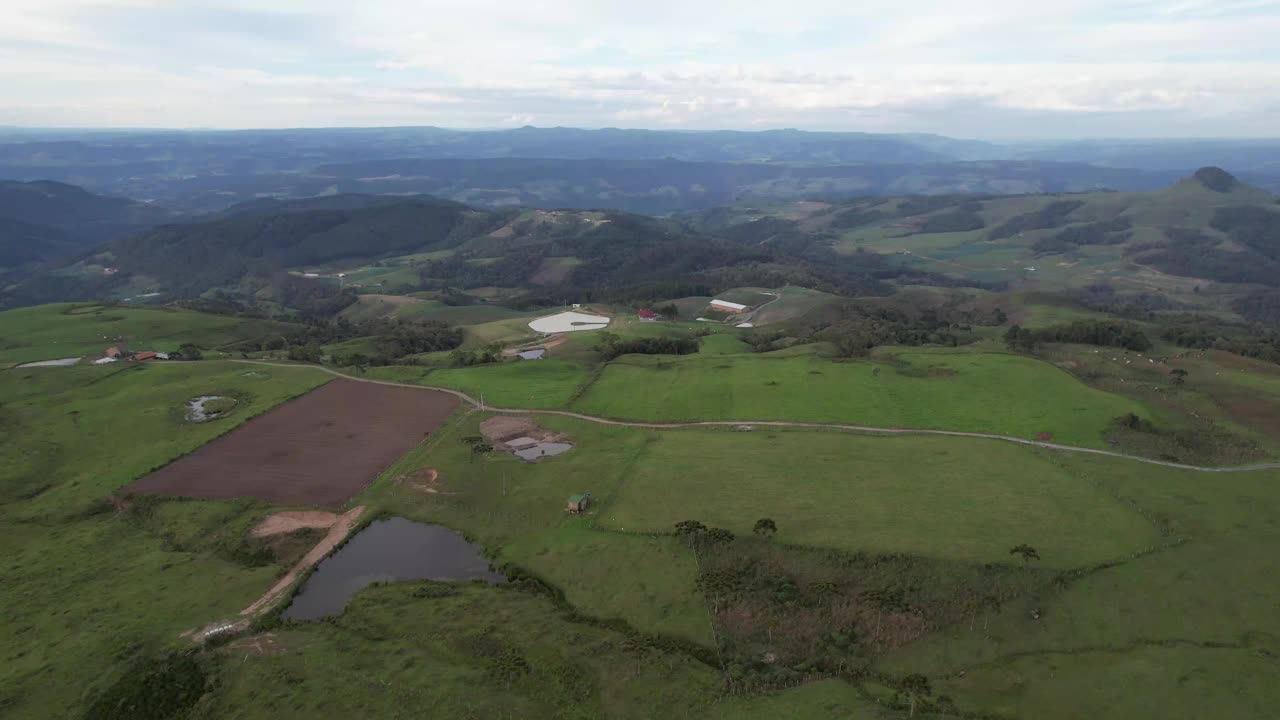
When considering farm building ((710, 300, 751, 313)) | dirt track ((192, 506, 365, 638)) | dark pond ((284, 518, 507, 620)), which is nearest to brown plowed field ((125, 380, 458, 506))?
dirt track ((192, 506, 365, 638))

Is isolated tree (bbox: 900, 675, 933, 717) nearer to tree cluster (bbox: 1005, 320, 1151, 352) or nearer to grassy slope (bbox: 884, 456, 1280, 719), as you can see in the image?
grassy slope (bbox: 884, 456, 1280, 719)

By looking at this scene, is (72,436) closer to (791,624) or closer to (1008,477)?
(791,624)

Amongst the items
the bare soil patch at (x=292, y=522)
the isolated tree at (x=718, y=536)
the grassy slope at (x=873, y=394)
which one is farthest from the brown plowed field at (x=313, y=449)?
the isolated tree at (x=718, y=536)

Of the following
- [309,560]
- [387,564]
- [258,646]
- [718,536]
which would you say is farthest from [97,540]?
[718,536]

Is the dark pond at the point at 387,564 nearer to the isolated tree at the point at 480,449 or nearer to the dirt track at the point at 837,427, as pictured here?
the isolated tree at the point at 480,449

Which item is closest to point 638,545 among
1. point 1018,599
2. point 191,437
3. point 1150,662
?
point 1018,599

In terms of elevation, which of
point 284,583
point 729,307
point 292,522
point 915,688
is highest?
point 915,688

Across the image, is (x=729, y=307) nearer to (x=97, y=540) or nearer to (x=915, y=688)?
(x=97, y=540)
